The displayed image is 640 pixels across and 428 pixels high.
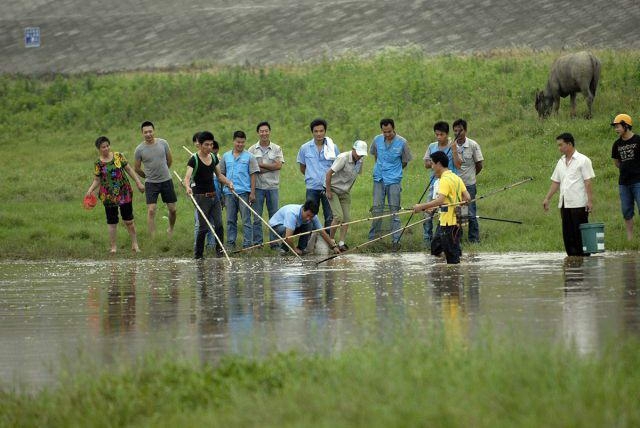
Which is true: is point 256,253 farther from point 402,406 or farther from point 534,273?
point 402,406

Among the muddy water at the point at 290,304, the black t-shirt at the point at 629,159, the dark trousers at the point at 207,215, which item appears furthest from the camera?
the dark trousers at the point at 207,215

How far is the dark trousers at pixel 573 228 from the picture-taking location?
17.4 meters

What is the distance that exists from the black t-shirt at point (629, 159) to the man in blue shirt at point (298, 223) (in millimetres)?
4153

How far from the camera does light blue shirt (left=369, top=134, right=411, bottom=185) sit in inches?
791

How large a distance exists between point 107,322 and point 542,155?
14.8m

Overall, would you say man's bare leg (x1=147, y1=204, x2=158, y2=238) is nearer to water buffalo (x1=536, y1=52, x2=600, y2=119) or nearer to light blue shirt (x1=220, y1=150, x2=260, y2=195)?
light blue shirt (x1=220, y1=150, x2=260, y2=195)

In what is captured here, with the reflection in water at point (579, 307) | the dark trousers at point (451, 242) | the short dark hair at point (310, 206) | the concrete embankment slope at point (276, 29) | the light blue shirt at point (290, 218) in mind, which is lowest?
the reflection in water at point (579, 307)

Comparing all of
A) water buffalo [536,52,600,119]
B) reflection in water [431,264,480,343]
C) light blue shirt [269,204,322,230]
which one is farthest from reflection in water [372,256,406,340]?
water buffalo [536,52,600,119]

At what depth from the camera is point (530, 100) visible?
100.0 ft

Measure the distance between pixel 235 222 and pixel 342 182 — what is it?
184cm

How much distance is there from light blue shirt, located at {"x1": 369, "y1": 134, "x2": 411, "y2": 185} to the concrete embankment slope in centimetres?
1837

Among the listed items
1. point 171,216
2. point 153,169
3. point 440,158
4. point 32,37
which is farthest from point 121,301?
point 32,37

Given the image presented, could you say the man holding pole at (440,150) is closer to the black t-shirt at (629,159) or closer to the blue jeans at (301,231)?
the blue jeans at (301,231)

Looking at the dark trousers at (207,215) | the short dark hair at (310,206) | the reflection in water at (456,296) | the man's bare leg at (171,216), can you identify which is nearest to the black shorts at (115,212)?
the man's bare leg at (171,216)
